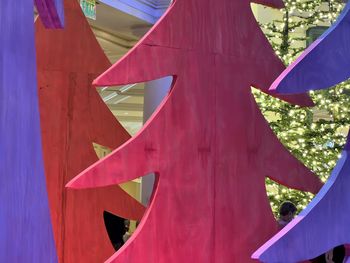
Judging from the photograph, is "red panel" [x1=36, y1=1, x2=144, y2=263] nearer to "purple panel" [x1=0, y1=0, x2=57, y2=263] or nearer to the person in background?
the person in background

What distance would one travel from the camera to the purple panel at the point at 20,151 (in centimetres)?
238

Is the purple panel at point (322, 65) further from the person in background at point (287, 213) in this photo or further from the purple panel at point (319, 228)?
the person in background at point (287, 213)

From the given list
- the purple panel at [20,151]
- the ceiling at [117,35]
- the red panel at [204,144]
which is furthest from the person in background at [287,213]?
the ceiling at [117,35]

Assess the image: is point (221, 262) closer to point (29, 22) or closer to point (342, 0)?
point (29, 22)

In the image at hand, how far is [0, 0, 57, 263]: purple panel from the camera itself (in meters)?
2.38

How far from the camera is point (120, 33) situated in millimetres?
9055

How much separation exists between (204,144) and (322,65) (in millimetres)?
1296

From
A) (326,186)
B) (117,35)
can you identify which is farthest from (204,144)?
(117,35)

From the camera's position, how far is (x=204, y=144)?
4094mm

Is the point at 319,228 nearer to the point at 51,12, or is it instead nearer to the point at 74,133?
the point at 51,12

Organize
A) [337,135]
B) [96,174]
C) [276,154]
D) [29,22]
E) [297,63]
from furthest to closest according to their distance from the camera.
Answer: [337,135] < [276,154] < [96,174] < [297,63] < [29,22]

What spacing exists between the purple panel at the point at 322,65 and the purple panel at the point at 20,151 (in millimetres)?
1131

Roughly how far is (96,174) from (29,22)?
137 cm

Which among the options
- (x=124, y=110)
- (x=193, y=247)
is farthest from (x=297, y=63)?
(x=124, y=110)
